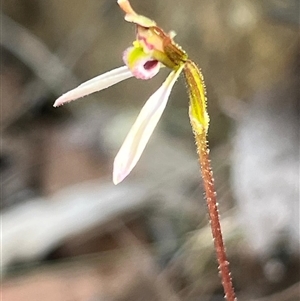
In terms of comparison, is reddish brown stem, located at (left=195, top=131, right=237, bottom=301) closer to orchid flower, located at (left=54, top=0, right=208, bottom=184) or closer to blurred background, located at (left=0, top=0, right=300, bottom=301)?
orchid flower, located at (left=54, top=0, right=208, bottom=184)

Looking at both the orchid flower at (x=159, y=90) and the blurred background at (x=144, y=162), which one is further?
the blurred background at (x=144, y=162)

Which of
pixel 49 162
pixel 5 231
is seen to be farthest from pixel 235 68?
pixel 5 231

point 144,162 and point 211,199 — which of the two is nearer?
point 211,199

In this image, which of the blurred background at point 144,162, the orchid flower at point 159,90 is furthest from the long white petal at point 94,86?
the blurred background at point 144,162

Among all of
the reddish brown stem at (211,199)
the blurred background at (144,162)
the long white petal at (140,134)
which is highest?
the blurred background at (144,162)

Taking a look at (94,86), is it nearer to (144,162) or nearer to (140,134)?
(140,134)

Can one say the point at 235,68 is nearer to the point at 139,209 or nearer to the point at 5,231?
the point at 139,209

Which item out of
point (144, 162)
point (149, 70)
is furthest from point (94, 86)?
point (144, 162)

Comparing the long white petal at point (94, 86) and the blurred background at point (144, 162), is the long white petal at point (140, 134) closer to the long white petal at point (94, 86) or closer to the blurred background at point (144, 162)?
the long white petal at point (94, 86)
